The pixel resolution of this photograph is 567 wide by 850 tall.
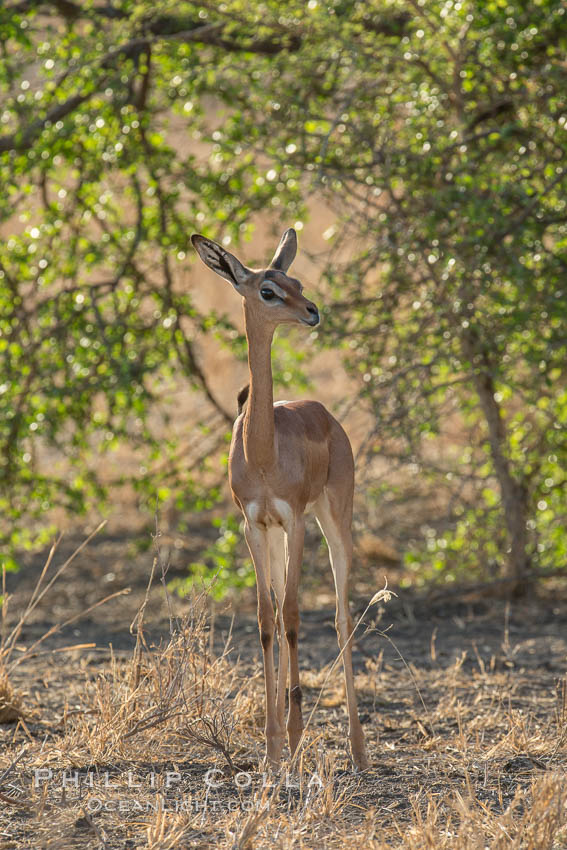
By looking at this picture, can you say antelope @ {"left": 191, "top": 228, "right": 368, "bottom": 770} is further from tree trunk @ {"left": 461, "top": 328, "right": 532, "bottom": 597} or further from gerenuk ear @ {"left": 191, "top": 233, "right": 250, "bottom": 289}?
tree trunk @ {"left": 461, "top": 328, "right": 532, "bottom": 597}

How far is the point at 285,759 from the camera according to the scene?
4477 mm

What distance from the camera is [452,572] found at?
750 centimetres

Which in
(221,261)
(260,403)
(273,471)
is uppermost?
(221,261)

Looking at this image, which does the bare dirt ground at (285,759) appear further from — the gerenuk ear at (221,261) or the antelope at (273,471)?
the gerenuk ear at (221,261)

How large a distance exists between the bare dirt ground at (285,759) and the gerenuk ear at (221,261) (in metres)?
1.36

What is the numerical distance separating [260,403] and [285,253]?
67 cm

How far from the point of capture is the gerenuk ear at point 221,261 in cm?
416

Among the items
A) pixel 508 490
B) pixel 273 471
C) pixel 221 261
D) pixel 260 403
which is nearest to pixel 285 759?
pixel 273 471

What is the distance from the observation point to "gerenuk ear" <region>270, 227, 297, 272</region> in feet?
14.4

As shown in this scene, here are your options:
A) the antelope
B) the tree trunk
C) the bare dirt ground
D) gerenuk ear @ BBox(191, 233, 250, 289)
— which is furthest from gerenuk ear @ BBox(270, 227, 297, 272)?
the tree trunk

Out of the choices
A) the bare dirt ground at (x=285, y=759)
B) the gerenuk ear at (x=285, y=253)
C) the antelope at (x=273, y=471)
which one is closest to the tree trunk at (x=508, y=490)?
the bare dirt ground at (x=285, y=759)

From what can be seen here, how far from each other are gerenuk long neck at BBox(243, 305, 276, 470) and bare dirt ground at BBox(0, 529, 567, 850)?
2.26 feet

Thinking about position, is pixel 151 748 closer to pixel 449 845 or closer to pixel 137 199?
pixel 449 845

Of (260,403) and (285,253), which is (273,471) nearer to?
(260,403)
